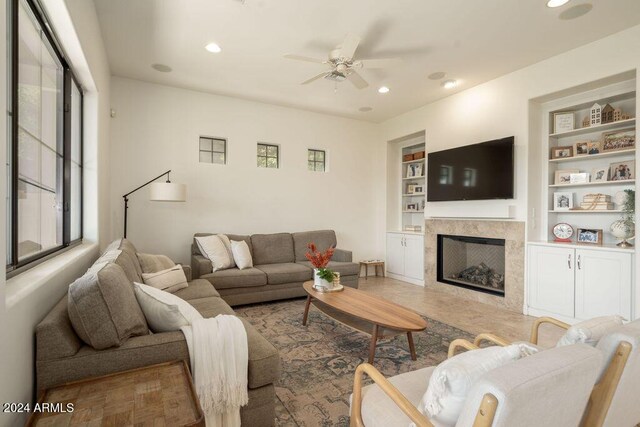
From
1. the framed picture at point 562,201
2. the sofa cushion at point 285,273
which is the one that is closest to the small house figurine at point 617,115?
the framed picture at point 562,201

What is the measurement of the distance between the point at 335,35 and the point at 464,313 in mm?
3463

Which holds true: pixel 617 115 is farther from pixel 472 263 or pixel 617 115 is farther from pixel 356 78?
pixel 356 78

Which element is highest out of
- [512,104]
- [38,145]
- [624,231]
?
[512,104]

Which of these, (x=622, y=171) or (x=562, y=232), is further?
(x=562, y=232)

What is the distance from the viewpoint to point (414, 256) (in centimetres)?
545

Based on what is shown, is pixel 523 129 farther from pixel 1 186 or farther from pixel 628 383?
pixel 1 186

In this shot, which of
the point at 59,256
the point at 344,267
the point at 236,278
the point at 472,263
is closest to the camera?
the point at 59,256

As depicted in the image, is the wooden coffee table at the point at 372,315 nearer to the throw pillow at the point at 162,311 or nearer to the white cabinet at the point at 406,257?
the throw pillow at the point at 162,311

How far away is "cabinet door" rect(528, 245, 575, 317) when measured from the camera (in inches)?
135

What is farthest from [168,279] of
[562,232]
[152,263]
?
[562,232]

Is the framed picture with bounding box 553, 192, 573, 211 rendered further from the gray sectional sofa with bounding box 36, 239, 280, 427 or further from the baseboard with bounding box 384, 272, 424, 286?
the gray sectional sofa with bounding box 36, 239, 280, 427

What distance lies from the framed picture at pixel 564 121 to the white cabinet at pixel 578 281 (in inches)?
55.3

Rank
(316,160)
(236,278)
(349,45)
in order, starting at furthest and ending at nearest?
1. (316,160)
2. (236,278)
3. (349,45)

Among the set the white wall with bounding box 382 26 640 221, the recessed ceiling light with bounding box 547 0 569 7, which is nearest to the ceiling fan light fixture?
the recessed ceiling light with bounding box 547 0 569 7
